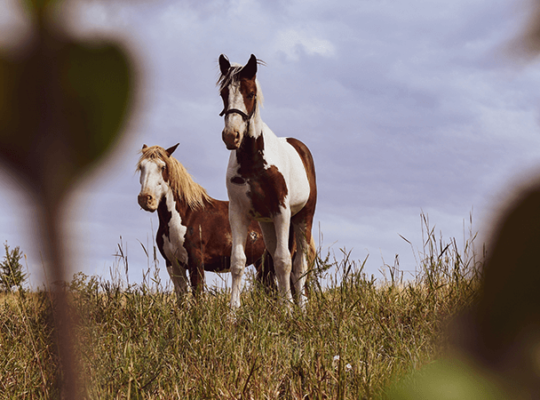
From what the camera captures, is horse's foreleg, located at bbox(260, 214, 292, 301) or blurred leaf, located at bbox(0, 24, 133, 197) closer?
blurred leaf, located at bbox(0, 24, 133, 197)

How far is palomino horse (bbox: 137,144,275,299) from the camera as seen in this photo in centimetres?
568

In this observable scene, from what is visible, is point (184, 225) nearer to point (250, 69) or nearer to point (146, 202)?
point (146, 202)

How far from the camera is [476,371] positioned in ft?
1.03

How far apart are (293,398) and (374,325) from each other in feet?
4.45

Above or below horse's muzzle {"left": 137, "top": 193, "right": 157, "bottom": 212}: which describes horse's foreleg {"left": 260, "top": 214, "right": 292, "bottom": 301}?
below

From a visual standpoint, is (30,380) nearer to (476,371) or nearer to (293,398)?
(293,398)

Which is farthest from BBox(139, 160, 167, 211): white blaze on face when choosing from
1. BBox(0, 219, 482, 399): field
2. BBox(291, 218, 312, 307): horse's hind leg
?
BBox(291, 218, 312, 307): horse's hind leg

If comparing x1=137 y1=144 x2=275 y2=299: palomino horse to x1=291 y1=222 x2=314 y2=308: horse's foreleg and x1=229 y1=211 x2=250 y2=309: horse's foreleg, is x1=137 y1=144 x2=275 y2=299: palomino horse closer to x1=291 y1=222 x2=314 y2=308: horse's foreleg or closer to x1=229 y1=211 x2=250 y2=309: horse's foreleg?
x1=291 y1=222 x2=314 y2=308: horse's foreleg

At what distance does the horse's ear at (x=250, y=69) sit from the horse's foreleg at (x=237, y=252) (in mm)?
1229

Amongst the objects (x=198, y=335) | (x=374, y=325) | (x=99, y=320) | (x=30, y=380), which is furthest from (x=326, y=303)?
(x=30, y=380)

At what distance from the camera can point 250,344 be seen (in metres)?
2.83

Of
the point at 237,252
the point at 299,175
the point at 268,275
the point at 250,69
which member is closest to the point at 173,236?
the point at 268,275

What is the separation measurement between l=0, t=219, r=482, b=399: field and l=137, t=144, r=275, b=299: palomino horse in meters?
1.49

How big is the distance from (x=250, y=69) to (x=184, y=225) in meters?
2.73
